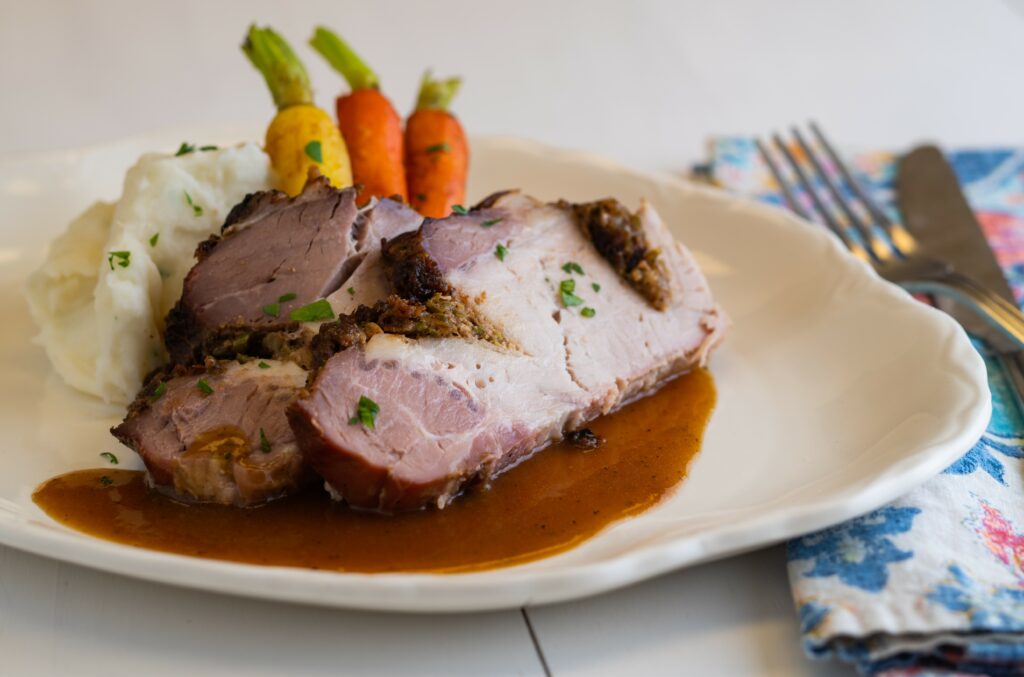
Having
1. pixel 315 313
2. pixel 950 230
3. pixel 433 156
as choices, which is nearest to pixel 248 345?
pixel 315 313

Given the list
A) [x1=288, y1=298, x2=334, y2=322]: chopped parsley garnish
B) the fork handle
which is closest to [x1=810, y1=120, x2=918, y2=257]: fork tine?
the fork handle

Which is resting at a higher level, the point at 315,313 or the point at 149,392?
the point at 315,313

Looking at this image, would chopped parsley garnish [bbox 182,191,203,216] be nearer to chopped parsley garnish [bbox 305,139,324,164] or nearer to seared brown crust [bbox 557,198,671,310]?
chopped parsley garnish [bbox 305,139,324,164]

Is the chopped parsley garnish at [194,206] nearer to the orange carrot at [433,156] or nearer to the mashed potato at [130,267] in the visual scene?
the mashed potato at [130,267]

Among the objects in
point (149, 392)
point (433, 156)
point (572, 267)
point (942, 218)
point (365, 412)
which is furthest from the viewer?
point (942, 218)

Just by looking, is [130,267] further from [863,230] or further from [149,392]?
[863,230]

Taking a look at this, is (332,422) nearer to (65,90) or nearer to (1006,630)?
(1006,630)
